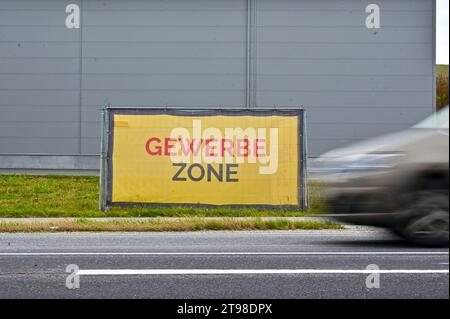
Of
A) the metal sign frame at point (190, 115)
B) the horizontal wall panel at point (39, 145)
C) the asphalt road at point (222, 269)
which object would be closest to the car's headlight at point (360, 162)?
the asphalt road at point (222, 269)

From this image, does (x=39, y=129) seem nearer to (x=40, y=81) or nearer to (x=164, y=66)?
(x=40, y=81)

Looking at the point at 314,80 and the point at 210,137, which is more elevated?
the point at 314,80

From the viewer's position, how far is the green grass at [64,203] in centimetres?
1331

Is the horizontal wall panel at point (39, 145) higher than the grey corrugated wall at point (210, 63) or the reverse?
the reverse

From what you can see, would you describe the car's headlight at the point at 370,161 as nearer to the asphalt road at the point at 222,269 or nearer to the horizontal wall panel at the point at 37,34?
the asphalt road at the point at 222,269

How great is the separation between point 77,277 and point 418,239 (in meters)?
4.14

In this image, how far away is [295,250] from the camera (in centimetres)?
822

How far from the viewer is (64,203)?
15.1 m

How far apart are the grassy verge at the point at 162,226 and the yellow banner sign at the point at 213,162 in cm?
164

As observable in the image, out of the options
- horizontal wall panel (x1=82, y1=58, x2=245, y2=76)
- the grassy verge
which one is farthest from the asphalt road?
horizontal wall panel (x1=82, y1=58, x2=245, y2=76)

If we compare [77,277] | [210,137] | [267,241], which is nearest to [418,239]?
[77,277]

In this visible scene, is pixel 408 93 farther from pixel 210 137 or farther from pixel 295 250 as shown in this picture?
pixel 295 250

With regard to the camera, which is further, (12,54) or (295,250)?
(12,54)

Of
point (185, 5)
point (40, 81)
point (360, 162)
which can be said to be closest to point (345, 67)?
point (185, 5)
